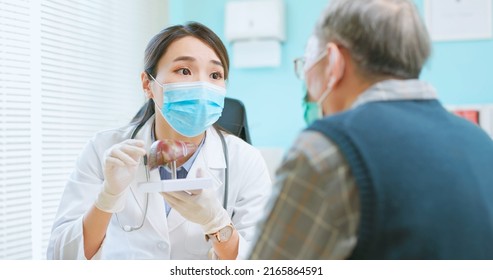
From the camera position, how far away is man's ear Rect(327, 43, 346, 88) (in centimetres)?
78

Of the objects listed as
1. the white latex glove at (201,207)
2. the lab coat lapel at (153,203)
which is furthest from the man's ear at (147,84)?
the white latex glove at (201,207)

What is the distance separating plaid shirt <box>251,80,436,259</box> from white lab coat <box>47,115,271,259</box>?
0.52m

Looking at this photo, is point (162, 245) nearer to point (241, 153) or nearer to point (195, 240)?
point (195, 240)

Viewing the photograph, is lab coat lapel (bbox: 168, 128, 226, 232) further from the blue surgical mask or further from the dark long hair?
the dark long hair

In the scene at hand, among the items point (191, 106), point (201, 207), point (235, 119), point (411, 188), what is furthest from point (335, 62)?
point (235, 119)

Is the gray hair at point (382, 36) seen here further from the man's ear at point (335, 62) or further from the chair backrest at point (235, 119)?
the chair backrest at point (235, 119)

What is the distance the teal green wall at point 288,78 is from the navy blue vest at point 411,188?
1.64 m

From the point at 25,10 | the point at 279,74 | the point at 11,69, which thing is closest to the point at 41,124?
the point at 11,69

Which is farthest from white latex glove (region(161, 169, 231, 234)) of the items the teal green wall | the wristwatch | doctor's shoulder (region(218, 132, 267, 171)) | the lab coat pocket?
the teal green wall

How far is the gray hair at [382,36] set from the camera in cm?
75
